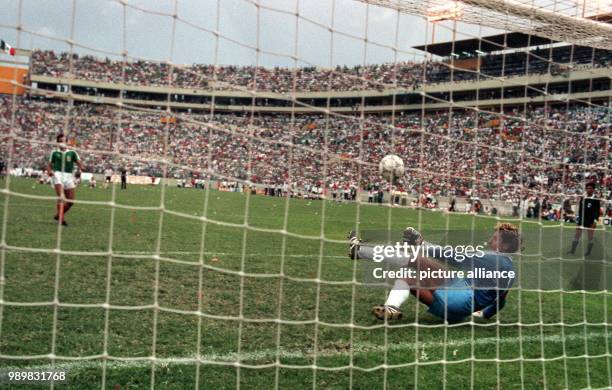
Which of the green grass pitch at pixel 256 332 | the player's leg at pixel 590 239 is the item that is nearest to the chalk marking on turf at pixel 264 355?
the green grass pitch at pixel 256 332

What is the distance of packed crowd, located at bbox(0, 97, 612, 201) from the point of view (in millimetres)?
4844

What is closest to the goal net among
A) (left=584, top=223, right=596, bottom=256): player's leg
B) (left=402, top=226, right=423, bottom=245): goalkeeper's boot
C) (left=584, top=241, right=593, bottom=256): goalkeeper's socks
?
(left=402, top=226, right=423, bottom=245): goalkeeper's boot

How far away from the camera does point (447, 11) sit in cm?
514

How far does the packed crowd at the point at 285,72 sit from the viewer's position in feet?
15.4

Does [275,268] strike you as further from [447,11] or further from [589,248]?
[589,248]

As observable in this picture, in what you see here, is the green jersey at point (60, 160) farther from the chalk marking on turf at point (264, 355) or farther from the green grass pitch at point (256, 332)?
the chalk marking on turf at point (264, 355)

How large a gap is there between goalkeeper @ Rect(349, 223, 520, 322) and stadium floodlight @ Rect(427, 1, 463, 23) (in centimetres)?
190

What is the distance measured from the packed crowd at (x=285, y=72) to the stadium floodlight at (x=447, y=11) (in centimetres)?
40

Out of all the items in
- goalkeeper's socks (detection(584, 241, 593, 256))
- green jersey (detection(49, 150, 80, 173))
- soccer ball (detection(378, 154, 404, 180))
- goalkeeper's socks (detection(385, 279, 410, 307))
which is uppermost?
soccer ball (detection(378, 154, 404, 180))

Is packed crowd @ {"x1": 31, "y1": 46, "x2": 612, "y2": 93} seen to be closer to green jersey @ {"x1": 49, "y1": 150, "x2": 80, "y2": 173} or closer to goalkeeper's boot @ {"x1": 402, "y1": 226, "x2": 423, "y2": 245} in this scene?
goalkeeper's boot @ {"x1": 402, "y1": 226, "x2": 423, "y2": 245}

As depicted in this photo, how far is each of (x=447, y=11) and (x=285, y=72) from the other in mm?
4125

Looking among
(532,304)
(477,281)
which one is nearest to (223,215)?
(532,304)

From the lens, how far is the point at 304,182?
658 inches

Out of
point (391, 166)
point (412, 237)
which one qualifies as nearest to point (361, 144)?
point (412, 237)
